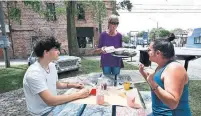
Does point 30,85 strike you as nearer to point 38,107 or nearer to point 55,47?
point 38,107

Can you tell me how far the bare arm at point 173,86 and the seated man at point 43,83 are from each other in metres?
1.11

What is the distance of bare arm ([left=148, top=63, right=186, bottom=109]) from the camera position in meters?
1.91

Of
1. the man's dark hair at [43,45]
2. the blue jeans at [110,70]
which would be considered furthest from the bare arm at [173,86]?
the blue jeans at [110,70]

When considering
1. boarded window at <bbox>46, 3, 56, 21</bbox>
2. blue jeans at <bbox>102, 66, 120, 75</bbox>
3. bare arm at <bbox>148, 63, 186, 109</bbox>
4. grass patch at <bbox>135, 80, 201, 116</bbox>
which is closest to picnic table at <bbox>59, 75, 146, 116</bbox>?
bare arm at <bbox>148, 63, 186, 109</bbox>

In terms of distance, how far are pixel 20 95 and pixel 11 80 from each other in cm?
221

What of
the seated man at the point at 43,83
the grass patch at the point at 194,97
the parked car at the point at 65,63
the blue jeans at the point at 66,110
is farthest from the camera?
the parked car at the point at 65,63

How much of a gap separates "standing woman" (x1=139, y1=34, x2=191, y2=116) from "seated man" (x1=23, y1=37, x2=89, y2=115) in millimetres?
974

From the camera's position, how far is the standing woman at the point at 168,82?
1.94m

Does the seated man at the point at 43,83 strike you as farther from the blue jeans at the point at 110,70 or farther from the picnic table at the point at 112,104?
the blue jeans at the point at 110,70

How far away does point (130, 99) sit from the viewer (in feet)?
8.14

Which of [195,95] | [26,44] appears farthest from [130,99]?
[26,44]

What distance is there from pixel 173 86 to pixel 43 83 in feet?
4.55

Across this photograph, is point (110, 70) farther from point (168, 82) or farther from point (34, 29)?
point (34, 29)

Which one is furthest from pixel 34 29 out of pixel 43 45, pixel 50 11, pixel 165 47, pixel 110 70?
pixel 165 47
